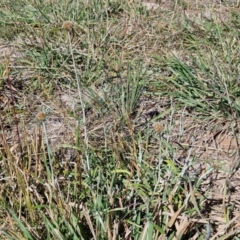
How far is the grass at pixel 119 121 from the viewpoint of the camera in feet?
5.93

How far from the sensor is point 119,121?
236 cm

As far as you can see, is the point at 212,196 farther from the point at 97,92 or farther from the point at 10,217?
the point at 97,92

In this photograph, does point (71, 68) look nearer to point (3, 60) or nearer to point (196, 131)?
point (3, 60)

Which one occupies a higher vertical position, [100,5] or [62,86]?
[100,5]

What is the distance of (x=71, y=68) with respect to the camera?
9.36 ft

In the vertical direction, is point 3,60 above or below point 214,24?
below

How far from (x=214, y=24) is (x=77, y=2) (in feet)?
2.70

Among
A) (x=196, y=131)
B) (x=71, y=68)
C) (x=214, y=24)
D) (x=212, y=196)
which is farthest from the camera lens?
(x=214, y=24)

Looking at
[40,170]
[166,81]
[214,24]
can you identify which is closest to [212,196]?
[40,170]

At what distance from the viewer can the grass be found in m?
1.81

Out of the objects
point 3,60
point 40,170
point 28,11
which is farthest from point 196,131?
point 28,11

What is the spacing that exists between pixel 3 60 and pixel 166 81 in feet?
3.03

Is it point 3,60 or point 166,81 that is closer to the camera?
point 166,81

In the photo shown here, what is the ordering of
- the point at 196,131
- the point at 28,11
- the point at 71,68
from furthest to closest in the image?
the point at 28,11
the point at 71,68
the point at 196,131
